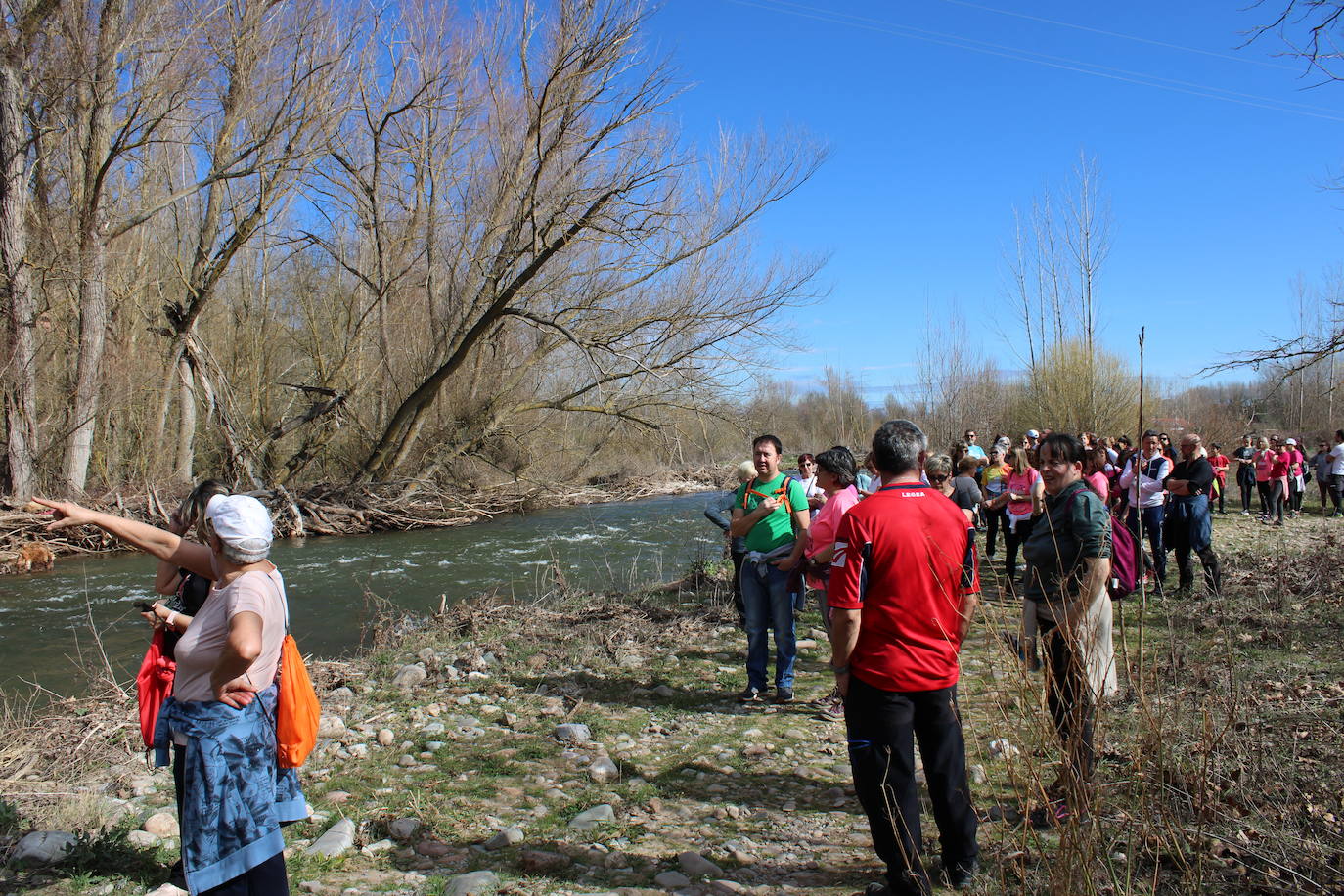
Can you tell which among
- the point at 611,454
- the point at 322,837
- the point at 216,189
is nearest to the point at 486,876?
the point at 322,837

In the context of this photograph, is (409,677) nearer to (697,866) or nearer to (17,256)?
(697,866)

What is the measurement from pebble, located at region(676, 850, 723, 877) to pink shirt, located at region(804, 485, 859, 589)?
239 cm

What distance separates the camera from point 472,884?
341cm

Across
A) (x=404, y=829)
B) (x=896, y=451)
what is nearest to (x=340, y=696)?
(x=404, y=829)

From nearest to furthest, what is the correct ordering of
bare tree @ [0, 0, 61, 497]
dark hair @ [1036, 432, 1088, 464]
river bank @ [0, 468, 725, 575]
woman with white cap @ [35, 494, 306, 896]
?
1. woman with white cap @ [35, 494, 306, 896]
2. dark hair @ [1036, 432, 1088, 464]
3. bare tree @ [0, 0, 61, 497]
4. river bank @ [0, 468, 725, 575]

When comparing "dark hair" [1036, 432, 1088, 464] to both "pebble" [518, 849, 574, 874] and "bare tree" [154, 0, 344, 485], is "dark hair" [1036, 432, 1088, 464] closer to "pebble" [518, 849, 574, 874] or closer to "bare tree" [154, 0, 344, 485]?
"pebble" [518, 849, 574, 874]

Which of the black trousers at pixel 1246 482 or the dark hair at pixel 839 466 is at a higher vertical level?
the dark hair at pixel 839 466

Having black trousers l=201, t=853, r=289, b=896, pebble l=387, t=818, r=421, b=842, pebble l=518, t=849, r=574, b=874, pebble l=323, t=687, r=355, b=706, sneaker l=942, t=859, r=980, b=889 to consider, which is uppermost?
black trousers l=201, t=853, r=289, b=896

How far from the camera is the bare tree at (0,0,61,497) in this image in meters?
15.1

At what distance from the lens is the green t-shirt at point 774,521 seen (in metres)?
5.91

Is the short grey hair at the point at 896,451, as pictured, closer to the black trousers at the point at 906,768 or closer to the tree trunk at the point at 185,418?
the black trousers at the point at 906,768

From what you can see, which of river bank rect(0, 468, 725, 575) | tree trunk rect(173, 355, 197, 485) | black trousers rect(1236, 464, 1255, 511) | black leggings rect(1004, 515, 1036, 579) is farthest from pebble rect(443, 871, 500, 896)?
tree trunk rect(173, 355, 197, 485)

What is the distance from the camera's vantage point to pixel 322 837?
3898 millimetres

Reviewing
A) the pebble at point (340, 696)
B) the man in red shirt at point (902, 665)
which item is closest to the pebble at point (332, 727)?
the pebble at point (340, 696)
